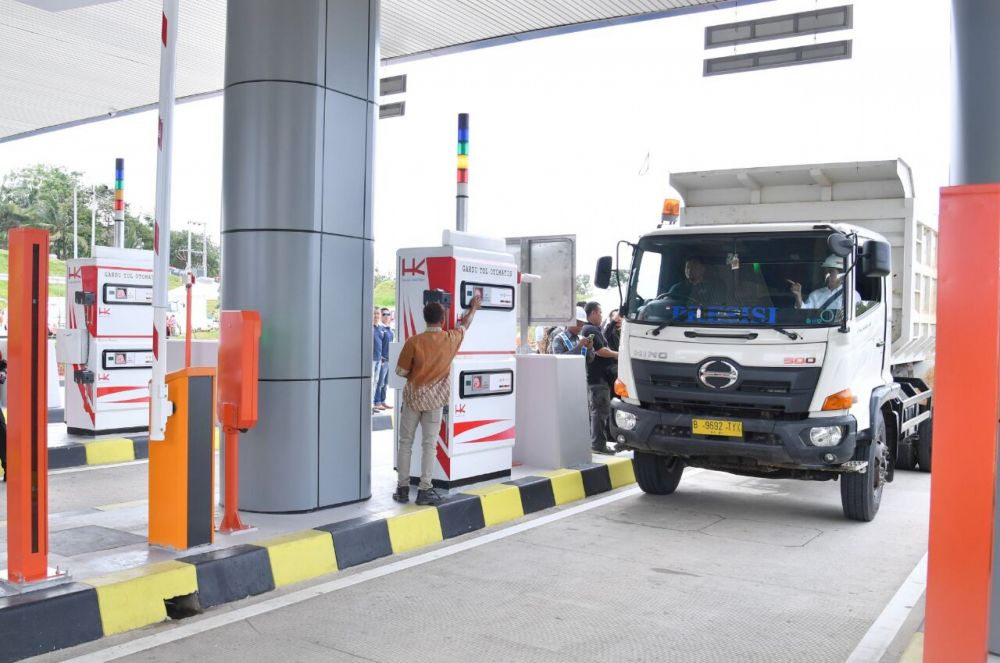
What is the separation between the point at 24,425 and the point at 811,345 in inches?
218

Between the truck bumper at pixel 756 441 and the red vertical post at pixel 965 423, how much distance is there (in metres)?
3.73

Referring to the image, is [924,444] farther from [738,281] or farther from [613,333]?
[738,281]

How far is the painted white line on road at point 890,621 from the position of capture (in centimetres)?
468

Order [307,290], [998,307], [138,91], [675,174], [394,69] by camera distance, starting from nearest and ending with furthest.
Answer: [998,307] < [307,290] < [675,174] < [394,69] < [138,91]

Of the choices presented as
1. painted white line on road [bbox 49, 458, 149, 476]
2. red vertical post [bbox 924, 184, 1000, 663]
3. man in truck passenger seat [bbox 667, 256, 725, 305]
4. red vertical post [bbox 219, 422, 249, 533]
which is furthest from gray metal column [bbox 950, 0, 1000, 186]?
painted white line on road [bbox 49, 458, 149, 476]

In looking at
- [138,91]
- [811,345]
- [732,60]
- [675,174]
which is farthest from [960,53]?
[138,91]

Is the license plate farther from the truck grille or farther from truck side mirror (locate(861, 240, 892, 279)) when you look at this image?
truck side mirror (locate(861, 240, 892, 279))

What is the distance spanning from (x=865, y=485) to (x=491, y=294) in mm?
3539

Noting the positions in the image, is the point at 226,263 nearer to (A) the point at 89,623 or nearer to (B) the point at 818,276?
(A) the point at 89,623

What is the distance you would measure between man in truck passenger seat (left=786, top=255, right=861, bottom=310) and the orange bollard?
5.51 meters

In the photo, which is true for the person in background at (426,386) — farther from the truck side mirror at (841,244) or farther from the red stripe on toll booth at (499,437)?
the truck side mirror at (841,244)

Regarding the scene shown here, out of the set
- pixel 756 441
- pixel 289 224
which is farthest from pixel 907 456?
pixel 289 224

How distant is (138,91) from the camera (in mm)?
15156

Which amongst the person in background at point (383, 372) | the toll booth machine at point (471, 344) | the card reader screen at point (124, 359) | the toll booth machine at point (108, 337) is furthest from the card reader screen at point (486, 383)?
the person in background at point (383, 372)
